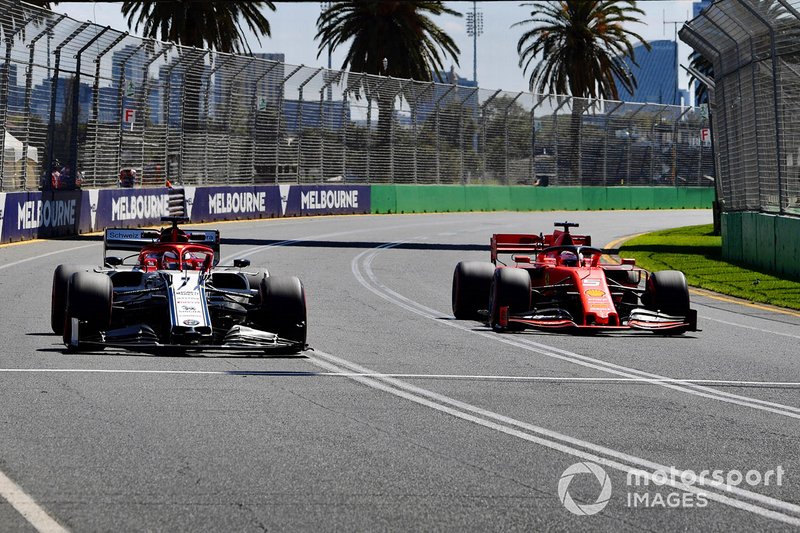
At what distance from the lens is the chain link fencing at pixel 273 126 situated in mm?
28297

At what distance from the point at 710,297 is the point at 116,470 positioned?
13875 mm

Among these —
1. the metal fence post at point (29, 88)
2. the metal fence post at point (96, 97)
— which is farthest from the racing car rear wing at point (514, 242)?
the metal fence post at point (96, 97)

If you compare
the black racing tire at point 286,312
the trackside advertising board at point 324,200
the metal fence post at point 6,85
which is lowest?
the black racing tire at point 286,312

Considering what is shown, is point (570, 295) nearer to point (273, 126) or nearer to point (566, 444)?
point (566, 444)

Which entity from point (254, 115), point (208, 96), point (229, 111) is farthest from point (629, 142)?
point (208, 96)

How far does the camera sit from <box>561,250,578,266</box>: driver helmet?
47.3 ft

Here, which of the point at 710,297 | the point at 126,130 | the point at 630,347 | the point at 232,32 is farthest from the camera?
the point at 232,32

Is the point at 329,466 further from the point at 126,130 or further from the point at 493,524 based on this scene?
the point at 126,130

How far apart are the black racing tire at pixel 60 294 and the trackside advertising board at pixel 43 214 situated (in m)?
13.5

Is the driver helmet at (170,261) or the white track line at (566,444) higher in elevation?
the driver helmet at (170,261)

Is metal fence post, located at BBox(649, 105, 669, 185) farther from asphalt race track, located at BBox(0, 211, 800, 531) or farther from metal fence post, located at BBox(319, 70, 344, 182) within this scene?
asphalt race track, located at BBox(0, 211, 800, 531)

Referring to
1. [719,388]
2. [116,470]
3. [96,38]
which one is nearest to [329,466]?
[116,470]

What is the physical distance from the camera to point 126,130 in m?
33.7

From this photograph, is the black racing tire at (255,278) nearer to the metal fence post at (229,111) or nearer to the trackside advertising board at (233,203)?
the trackside advertising board at (233,203)
